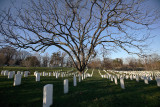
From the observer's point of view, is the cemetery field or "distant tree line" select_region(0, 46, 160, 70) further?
"distant tree line" select_region(0, 46, 160, 70)

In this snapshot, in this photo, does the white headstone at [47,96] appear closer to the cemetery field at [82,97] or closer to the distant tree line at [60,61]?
the cemetery field at [82,97]

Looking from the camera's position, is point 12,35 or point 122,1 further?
point 122,1

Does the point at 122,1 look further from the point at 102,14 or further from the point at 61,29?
the point at 61,29

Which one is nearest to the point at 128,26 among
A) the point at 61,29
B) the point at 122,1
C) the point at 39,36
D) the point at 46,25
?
the point at 122,1

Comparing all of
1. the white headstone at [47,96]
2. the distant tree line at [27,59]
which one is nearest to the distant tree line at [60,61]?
the distant tree line at [27,59]

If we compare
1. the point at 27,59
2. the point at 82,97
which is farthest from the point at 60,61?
the point at 82,97

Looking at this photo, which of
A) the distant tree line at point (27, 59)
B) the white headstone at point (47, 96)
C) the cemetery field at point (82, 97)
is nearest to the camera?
the white headstone at point (47, 96)

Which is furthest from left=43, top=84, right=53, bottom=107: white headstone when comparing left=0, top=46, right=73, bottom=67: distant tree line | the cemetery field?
left=0, top=46, right=73, bottom=67: distant tree line

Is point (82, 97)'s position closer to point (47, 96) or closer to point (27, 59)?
point (47, 96)

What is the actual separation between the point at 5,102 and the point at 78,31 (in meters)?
8.93

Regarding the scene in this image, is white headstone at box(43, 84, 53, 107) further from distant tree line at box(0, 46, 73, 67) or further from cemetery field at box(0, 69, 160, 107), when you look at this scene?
distant tree line at box(0, 46, 73, 67)

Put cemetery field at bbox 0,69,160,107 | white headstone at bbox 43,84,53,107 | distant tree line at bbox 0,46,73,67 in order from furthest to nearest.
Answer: distant tree line at bbox 0,46,73,67 → cemetery field at bbox 0,69,160,107 → white headstone at bbox 43,84,53,107

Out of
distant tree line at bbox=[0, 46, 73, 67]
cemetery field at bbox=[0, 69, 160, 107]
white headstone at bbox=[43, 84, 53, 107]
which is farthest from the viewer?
distant tree line at bbox=[0, 46, 73, 67]

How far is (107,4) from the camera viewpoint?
7.48 m
